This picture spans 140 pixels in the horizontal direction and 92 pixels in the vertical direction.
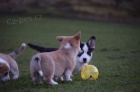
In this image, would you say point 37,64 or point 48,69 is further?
point 48,69

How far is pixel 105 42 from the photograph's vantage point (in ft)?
58.0

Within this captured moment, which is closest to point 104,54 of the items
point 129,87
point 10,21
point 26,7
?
point 129,87

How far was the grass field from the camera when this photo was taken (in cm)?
668

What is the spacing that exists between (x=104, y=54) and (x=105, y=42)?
160 inches

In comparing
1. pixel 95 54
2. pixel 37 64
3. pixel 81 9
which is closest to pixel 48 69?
pixel 37 64

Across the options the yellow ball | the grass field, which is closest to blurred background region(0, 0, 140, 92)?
the grass field

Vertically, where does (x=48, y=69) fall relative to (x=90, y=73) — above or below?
above

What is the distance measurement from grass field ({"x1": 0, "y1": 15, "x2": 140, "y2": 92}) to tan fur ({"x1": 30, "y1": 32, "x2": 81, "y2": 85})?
0.23 m

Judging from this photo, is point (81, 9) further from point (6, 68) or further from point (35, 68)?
point (35, 68)

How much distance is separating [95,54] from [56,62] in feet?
22.9

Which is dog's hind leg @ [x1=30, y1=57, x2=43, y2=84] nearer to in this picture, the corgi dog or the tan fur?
the tan fur

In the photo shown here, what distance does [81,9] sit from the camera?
3023 cm

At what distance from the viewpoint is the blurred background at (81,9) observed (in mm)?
29078

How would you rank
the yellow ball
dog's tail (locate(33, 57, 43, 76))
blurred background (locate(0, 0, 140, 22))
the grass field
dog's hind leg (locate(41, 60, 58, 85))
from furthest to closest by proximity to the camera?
blurred background (locate(0, 0, 140, 22)), the yellow ball, the grass field, dog's hind leg (locate(41, 60, 58, 85)), dog's tail (locate(33, 57, 43, 76))
